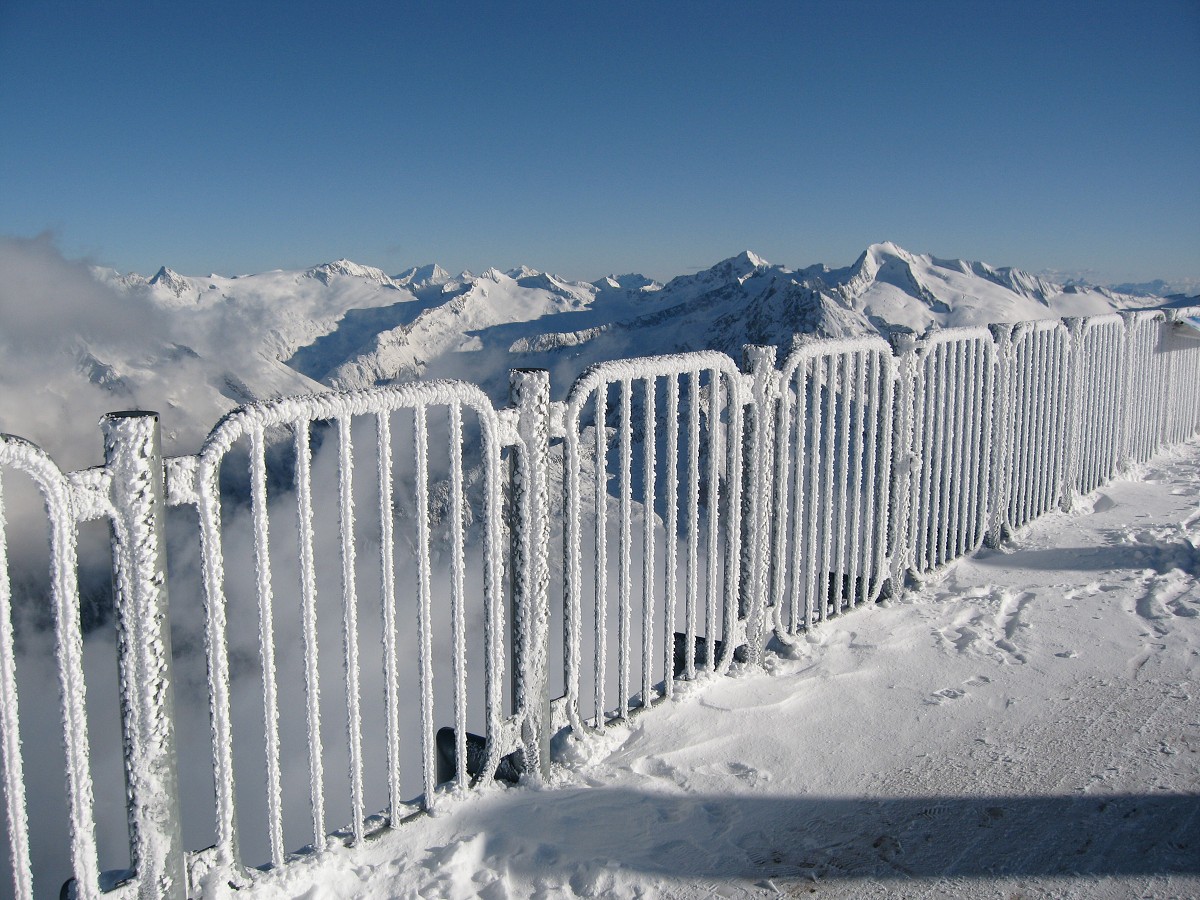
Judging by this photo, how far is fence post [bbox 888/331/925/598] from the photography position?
5.06 metres

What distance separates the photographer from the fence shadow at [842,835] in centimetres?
270

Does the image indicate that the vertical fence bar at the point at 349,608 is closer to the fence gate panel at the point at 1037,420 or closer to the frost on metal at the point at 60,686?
the frost on metal at the point at 60,686

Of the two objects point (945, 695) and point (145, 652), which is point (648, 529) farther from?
point (145, 652)

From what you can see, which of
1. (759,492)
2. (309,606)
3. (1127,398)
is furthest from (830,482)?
(1127,398)

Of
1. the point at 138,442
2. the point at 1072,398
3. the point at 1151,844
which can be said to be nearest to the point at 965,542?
the point at 1072,398

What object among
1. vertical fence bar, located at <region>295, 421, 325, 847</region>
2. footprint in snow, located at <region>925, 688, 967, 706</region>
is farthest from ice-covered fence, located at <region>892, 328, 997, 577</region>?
vertical fence bar, located at <region>295, 421, 325, 847</region>

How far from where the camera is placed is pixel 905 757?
132 inches

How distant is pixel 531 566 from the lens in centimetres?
307

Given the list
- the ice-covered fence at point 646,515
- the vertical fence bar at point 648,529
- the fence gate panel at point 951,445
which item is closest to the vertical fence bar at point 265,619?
the ice-covered fence at point 646,515

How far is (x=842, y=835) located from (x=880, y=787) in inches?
14.2

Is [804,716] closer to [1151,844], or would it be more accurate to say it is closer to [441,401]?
[1151,844]

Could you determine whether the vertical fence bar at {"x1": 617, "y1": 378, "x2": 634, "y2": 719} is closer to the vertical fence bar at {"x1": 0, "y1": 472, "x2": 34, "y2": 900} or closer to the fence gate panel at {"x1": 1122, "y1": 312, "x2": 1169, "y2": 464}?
the vertical fence bar at {"x1": 0, "y1": 472, "x2": 34, "y2": 900}

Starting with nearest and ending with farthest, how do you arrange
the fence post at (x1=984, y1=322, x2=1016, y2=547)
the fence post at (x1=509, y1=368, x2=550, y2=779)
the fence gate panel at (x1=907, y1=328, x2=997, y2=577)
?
the fence post at (x1=509, y1=368, x2=550, y2=779), the fence gate panel at (x1=907, y1=328, x2=997, y2=577), the fence post at (x1=984, y1=322, x2=1016, y2=547)

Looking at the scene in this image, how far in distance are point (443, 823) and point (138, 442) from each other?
171 cm
